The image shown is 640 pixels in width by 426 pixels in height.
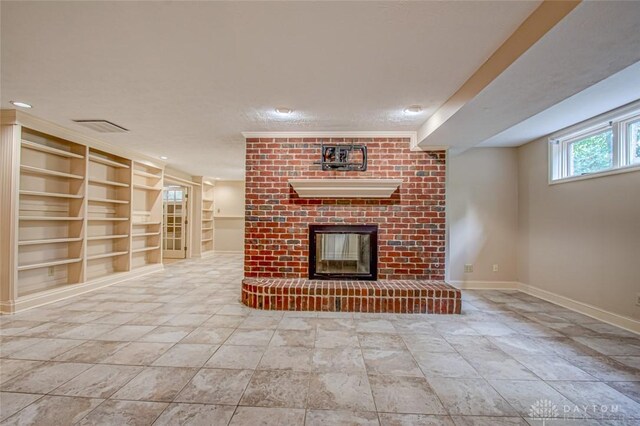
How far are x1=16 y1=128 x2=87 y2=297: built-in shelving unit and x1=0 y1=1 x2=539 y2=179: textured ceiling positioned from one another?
0.78 metres

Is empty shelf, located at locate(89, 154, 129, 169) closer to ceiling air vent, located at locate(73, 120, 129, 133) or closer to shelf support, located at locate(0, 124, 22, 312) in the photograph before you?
ceiling air vent, located at locate(73, 120, 129, 133)

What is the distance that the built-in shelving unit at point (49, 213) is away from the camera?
11.1 ft

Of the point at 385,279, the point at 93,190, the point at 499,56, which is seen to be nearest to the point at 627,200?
the point at 499,56

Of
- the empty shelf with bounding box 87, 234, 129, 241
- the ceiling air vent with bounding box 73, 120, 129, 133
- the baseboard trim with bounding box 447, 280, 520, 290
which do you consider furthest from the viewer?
the baseboard trim with bounding box 447, 280, 520, 290

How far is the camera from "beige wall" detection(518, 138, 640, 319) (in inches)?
113

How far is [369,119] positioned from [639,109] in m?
2.67

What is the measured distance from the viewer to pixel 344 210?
3.70 m

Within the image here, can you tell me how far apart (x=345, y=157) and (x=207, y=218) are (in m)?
5.96

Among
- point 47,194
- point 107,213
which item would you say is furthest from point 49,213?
point 107,213

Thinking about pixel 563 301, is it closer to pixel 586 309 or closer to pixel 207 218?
pixel 586 309

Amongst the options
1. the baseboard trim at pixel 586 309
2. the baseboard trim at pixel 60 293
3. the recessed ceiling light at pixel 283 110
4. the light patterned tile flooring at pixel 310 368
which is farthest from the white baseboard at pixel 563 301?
the baseboard trim at pixel 60 293

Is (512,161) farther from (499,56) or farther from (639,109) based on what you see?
(499,56)

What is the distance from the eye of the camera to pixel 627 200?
287cm

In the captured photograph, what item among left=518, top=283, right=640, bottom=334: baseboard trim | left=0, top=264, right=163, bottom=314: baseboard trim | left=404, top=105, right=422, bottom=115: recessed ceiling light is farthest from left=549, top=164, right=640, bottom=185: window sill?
left=0, top=264, right=163, bottom=314: baseboard trim
